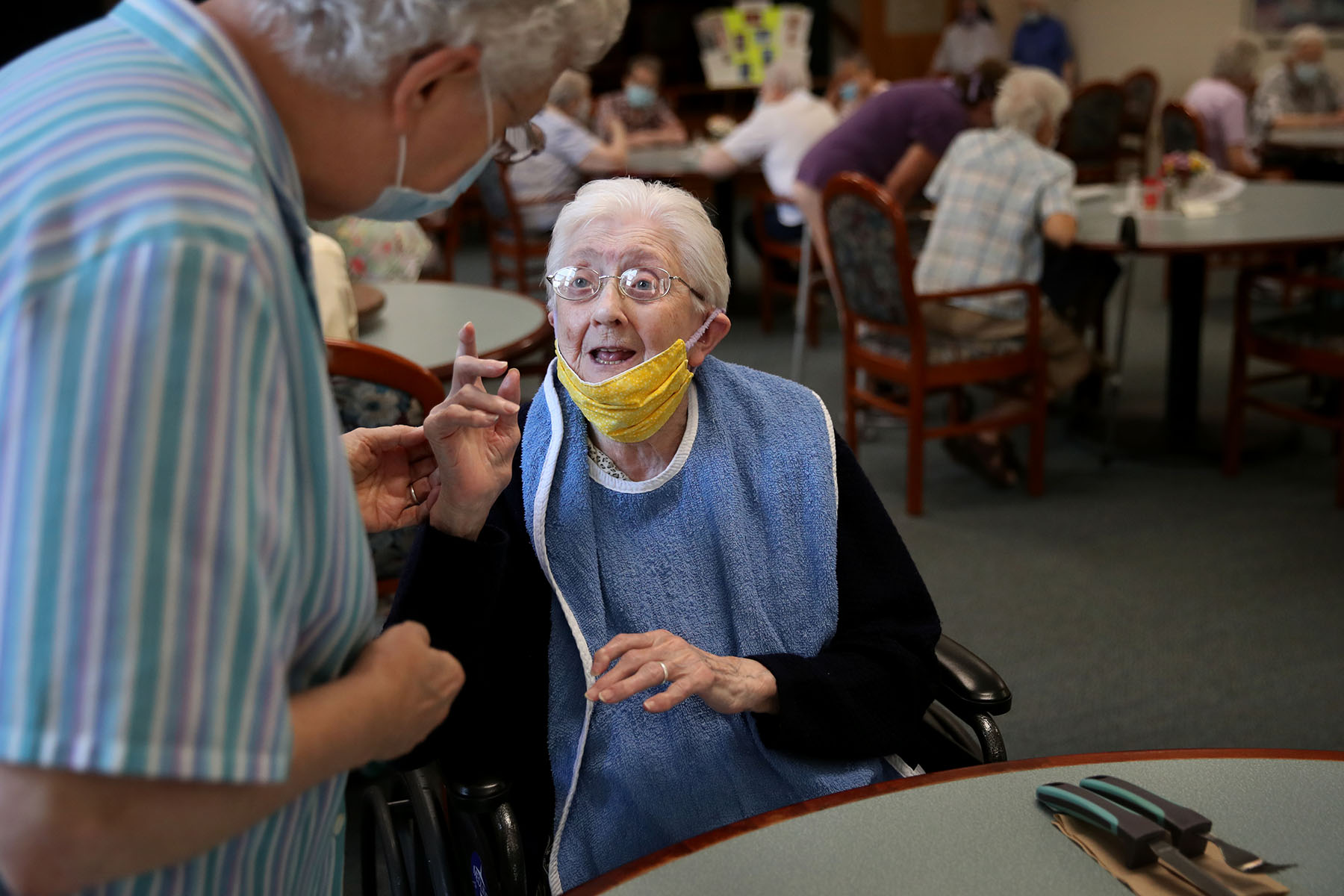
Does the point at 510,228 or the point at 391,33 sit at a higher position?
the point at 391,33

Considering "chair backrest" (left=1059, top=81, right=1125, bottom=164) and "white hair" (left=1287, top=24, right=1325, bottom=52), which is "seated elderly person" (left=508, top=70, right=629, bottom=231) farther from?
"white hair" (left=1287, top=24, right=1325, bottom=52)

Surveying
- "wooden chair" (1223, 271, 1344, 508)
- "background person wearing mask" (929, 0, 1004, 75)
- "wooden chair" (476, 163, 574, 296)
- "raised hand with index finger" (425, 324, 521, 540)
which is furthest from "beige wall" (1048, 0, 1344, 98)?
"raised hand with index finger" (425, 324, 521, 540)

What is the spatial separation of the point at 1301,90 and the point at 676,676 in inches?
280

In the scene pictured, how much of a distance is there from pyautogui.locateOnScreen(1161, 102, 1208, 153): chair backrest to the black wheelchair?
4.65m

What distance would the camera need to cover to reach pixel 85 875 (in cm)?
59

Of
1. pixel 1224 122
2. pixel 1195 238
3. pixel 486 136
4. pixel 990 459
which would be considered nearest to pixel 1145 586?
pixel 990 459

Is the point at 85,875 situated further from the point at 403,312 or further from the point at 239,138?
the point at 403,312

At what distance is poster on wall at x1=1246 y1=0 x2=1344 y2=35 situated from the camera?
27.4 ft

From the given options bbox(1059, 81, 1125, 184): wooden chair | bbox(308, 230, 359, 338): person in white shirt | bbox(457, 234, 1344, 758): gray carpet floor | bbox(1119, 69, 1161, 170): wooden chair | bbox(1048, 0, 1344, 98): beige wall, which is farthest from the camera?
bbox(1048, 0, 1344, 98): beige wall

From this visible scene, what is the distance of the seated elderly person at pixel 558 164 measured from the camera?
230 inches

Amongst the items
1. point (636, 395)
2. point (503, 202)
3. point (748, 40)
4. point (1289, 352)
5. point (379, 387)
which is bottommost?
point (1289, 352)

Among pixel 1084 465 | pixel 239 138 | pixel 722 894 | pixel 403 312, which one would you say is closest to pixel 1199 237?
pixel 1084 465

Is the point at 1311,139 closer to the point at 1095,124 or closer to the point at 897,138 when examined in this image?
the point at 1095,124

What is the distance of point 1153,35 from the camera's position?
9.80 meters
